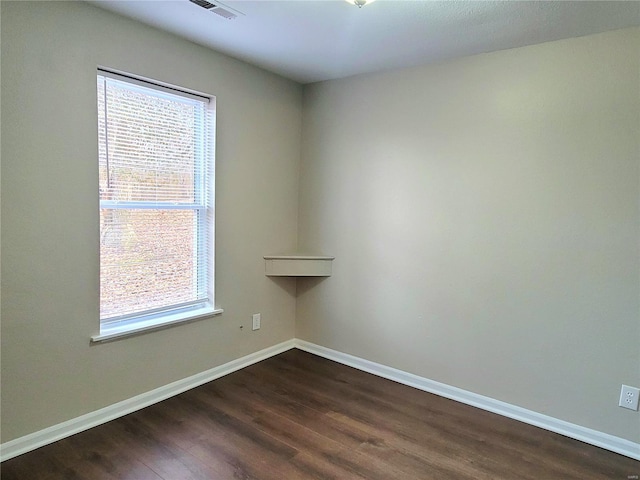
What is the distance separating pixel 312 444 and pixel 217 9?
2.46 meters

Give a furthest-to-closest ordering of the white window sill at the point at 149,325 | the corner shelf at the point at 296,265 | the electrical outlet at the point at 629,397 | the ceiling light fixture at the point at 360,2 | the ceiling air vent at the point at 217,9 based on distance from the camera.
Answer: the corner shelf at the point at 296,265
the white window sill at the point at 149,325
the electrical outlet at the point at 629,397
the ceiling air vent at the point at 217,9
the ceiling light fixture at the point at 360,2

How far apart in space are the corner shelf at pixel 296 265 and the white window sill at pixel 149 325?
0.59 m

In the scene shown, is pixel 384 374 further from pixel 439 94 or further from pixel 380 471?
pixel 439 94

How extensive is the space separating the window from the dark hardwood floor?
604mm

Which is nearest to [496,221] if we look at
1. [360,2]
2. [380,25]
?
[380,25]

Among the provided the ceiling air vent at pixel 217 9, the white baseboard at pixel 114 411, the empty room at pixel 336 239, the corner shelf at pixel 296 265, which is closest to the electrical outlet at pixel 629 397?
the empty room at pixel 336 239

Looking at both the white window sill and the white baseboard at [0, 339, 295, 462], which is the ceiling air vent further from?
the white baseboard at [0, 339, 295, 462]

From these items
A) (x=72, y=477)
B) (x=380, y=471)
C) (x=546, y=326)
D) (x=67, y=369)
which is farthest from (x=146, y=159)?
(x=546, y=326)

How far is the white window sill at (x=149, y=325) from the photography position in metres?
2.41

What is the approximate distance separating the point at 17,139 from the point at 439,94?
2564 mm

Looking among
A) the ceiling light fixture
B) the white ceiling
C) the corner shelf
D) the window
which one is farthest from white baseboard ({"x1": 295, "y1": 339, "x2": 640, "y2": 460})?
the ceiling light fixture

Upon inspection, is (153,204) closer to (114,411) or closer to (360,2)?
(114,411)

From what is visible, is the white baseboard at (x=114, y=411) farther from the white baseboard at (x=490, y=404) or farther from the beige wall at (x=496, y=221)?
the beige wall at (x=496, y=221)

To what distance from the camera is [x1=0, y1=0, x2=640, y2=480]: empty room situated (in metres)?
2.10
